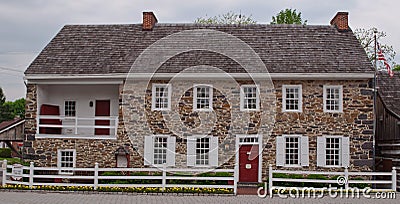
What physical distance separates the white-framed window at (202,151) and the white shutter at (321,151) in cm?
397

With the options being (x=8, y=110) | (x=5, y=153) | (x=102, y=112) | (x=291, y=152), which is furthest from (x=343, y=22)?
(x=8, y=110)

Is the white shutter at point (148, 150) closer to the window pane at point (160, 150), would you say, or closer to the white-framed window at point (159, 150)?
the white-framed window at point (159, 150)

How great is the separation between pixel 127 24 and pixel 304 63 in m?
8.45

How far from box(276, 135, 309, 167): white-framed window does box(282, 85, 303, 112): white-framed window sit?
112 centimetres

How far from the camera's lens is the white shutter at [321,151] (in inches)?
816

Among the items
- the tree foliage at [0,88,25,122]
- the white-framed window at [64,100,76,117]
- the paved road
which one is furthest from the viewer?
the tree foliage at [0,88,25,122]

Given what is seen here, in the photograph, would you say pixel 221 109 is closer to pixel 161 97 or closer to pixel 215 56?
pixel 215 56

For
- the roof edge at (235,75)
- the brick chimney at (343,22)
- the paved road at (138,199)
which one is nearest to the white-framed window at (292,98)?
the roof edge at (235,75)

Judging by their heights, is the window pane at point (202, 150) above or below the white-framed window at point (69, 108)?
below

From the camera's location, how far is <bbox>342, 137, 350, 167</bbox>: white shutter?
67.8 feet

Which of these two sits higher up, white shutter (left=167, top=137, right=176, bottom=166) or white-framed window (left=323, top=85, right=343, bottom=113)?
white-framed window (left=323, top=85, right=343, bottom=113)

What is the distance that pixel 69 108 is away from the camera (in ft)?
77.2
